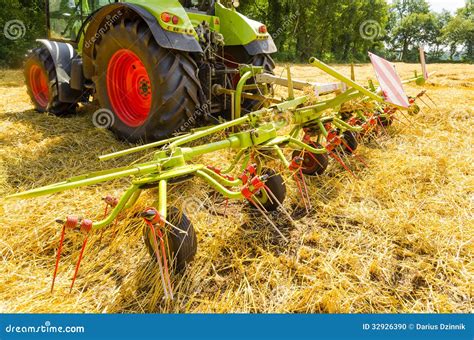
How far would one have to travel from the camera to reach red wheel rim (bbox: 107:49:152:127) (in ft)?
10.5

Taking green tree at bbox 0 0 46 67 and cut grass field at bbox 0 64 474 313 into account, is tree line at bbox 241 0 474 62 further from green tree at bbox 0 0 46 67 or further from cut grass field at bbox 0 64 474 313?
cut grass field at bbox 0 64 474 313

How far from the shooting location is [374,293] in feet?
5.32

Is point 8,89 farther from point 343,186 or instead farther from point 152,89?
point 343,186

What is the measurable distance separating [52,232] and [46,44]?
3117 mm

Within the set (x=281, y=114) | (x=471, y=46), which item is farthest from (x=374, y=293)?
(x=471, y=46)

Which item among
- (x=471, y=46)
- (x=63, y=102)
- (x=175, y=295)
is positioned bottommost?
(x=175, y=295)

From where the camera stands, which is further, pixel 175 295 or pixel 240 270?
pixel 240 270

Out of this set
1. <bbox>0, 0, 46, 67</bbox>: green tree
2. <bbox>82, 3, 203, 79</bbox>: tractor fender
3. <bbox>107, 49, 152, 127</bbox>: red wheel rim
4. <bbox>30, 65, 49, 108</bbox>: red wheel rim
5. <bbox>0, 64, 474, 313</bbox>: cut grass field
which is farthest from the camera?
<bbox>0, 0, 46, 67</bbox>: green tree

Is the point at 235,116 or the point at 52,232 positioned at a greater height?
the point at 235,116

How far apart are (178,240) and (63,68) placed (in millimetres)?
3444

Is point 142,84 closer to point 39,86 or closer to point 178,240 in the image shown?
point 178,240

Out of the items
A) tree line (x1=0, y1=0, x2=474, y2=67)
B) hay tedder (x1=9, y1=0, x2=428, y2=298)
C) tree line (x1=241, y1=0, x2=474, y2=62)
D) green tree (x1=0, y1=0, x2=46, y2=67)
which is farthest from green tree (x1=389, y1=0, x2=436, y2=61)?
hay tedder (x1=9, y1=0, x2=428, y2=298)

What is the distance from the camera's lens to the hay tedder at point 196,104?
1.69 meters

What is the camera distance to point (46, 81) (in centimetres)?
434
